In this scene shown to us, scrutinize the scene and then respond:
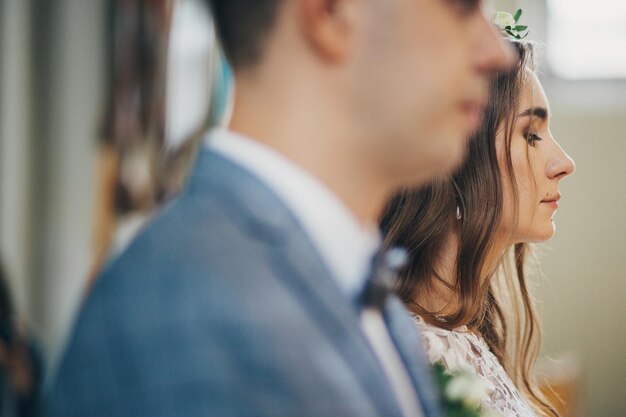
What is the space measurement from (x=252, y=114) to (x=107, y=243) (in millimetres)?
1902

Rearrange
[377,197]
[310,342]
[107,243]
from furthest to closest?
[107,243] < [377,197] < [310,342]

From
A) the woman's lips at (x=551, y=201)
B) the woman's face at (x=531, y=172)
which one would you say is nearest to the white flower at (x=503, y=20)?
the woman's face at (x=531, y=172)

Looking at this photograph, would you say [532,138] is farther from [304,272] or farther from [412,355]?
[304,272]

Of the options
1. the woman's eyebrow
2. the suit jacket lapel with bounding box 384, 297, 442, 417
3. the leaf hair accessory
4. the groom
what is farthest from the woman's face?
the groom

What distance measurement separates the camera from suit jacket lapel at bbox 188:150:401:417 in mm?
540

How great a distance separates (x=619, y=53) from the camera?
3479 mm

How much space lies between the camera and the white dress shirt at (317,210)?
58 cm

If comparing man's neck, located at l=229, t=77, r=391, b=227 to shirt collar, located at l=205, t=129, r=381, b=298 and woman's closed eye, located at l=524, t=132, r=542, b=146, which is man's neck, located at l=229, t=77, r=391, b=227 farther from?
woman's closed eye, located at l=524, t=132, r=542, b=146

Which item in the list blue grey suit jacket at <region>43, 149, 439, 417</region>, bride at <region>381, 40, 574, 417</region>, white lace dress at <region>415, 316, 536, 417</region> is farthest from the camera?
bride at <region>381, 40, 574, 417</region>

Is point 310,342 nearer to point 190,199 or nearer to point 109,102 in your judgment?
point 190,199

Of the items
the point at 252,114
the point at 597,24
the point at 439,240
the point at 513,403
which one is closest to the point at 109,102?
the point at 439,240

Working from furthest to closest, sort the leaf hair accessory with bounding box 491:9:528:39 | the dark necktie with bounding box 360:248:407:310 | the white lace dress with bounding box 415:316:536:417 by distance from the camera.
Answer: the leaf hair accessory with bounding box 491:9:528:39
the white lace dress with bounding box 415:316:536:417
the dark necktie with bounding box 360:248:407:310

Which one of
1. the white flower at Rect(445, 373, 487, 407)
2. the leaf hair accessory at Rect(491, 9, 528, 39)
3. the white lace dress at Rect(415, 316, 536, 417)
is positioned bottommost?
the white lace dress at Rect(415, 316, 536, 417)

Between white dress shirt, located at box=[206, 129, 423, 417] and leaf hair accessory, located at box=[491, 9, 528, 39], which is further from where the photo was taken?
leaf hair accessory, located at box=[491, 9, 528, 39]
